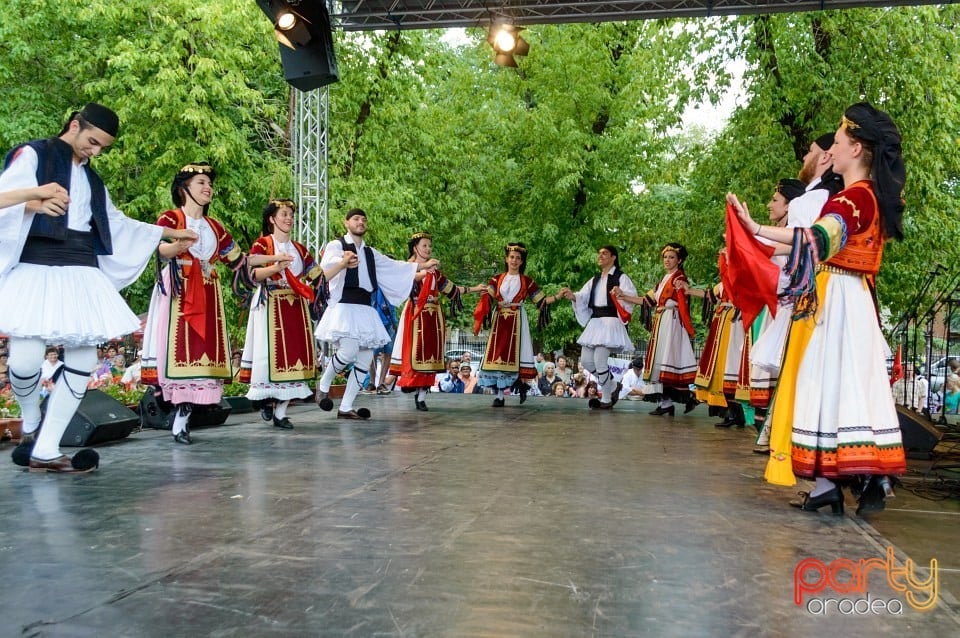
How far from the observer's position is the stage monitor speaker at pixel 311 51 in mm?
9012

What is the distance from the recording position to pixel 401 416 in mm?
8227

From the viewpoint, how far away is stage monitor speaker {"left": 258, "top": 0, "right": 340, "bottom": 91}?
29.6 feet

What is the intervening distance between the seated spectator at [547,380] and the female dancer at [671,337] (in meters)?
4.29

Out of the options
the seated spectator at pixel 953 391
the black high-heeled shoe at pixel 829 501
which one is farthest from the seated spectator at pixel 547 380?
the black high-heeled shoe at pixel 829 501

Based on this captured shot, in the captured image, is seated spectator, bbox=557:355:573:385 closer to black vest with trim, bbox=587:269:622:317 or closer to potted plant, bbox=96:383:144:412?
black vest with trim, bbox=587:269:622:317

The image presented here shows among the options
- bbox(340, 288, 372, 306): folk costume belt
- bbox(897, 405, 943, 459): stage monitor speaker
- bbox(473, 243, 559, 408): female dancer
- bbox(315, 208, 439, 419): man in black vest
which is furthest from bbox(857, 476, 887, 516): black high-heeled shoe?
bbox(473, 243, 559, 408): female dancer

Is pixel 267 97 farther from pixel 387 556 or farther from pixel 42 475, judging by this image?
pixel 387 556

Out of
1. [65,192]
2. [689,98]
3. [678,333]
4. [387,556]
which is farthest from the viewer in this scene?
[689,98]

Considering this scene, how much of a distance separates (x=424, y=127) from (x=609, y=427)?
463 inches

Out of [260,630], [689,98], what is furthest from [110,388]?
[689,98]

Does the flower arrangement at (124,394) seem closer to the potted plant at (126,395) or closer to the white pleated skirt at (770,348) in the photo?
the potted plant at (126,395)

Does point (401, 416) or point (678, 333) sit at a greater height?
point (678, 333)

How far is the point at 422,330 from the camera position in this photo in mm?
9070

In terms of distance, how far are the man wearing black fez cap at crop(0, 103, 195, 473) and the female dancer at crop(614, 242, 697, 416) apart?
6.13 m
